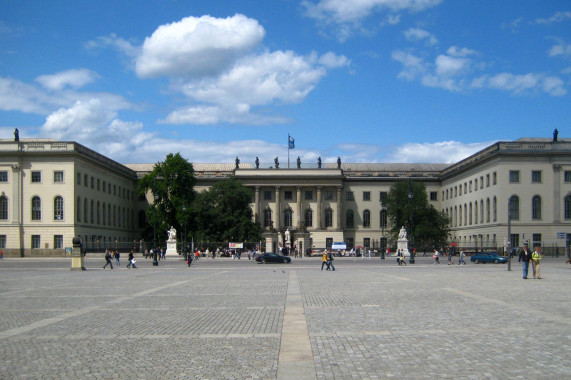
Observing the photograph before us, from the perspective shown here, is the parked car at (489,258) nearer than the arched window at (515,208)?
Yes

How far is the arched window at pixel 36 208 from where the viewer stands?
83562mm

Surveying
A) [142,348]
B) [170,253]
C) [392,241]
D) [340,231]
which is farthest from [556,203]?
[142,348]

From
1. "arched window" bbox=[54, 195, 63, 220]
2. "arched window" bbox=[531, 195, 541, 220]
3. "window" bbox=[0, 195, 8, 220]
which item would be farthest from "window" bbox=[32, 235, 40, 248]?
"arched window" bbox=[531, 195, 541, 220]

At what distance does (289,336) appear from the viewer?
1307cm

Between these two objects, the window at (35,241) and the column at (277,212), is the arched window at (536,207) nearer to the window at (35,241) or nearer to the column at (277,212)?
the column at (277,212)

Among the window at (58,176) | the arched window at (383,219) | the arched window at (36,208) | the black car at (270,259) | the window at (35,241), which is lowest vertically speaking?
the black car at (270,259)

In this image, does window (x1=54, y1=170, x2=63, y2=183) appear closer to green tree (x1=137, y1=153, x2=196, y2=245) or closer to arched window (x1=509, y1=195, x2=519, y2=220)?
green tree (x1=137, y1=153, x2=196, y2=245)

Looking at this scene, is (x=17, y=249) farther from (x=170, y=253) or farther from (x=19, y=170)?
(x=170, y=253)

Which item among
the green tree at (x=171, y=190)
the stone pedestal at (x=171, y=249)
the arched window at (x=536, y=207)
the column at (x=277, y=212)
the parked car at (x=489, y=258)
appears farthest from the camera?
the column at (x=277, y=212)

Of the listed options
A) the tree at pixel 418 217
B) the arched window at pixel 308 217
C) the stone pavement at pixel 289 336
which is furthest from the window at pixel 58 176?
the stone pavement at pixel 289 336

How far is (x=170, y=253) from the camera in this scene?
75250 mm

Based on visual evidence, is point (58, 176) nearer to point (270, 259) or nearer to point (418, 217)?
point (270, 259)

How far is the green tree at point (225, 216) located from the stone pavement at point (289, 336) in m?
76.8

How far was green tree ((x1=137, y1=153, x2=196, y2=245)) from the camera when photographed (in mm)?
91125
